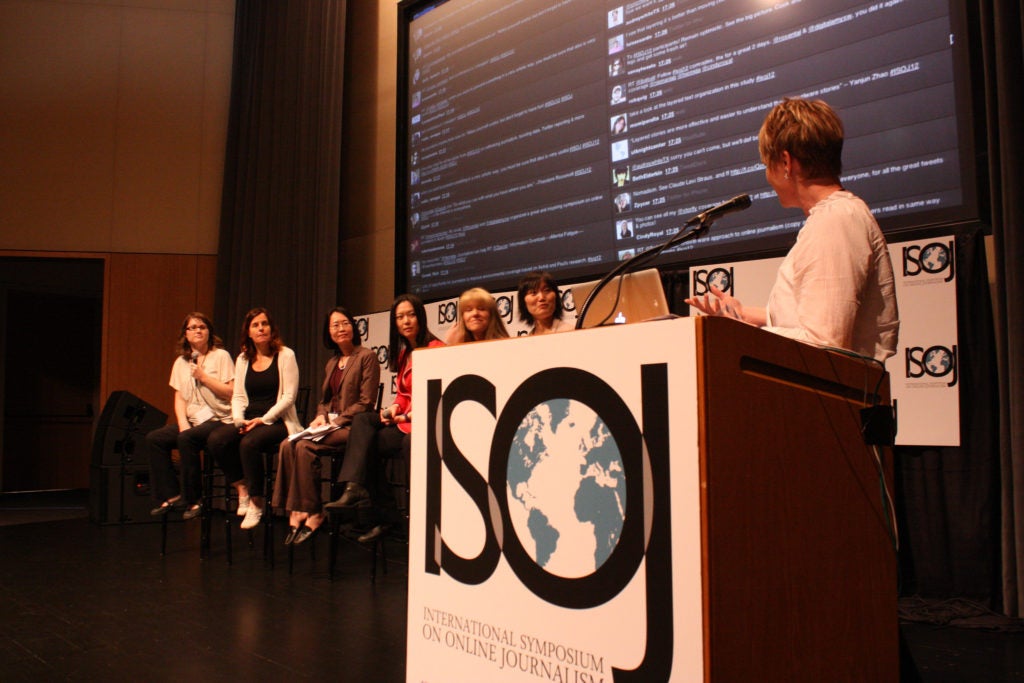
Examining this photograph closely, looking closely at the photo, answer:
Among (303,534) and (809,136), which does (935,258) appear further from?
(303,534)

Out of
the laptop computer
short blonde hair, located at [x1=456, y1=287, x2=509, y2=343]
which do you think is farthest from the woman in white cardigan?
the laptop computer

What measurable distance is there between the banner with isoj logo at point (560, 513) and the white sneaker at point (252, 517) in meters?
2.94

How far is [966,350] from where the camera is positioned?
115 inches

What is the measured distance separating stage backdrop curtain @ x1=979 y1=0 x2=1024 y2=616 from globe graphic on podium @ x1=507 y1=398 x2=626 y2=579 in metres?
2.23

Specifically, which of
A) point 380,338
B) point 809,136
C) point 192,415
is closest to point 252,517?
point 192,415

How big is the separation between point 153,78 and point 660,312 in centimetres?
704

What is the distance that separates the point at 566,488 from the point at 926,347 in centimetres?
228

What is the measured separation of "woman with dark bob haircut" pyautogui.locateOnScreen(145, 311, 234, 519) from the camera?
442 cm

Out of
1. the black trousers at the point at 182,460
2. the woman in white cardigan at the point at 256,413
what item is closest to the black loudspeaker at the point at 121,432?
the black trousers at the point at 182,460

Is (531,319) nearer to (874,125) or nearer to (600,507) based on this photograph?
(874,125)

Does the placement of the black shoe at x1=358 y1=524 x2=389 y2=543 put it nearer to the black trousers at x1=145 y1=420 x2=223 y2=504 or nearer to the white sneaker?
the white sneaker

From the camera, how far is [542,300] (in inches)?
152

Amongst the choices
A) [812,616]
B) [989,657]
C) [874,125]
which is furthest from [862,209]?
[874,125]

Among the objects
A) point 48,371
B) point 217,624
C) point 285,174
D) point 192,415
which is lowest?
point 217,624
